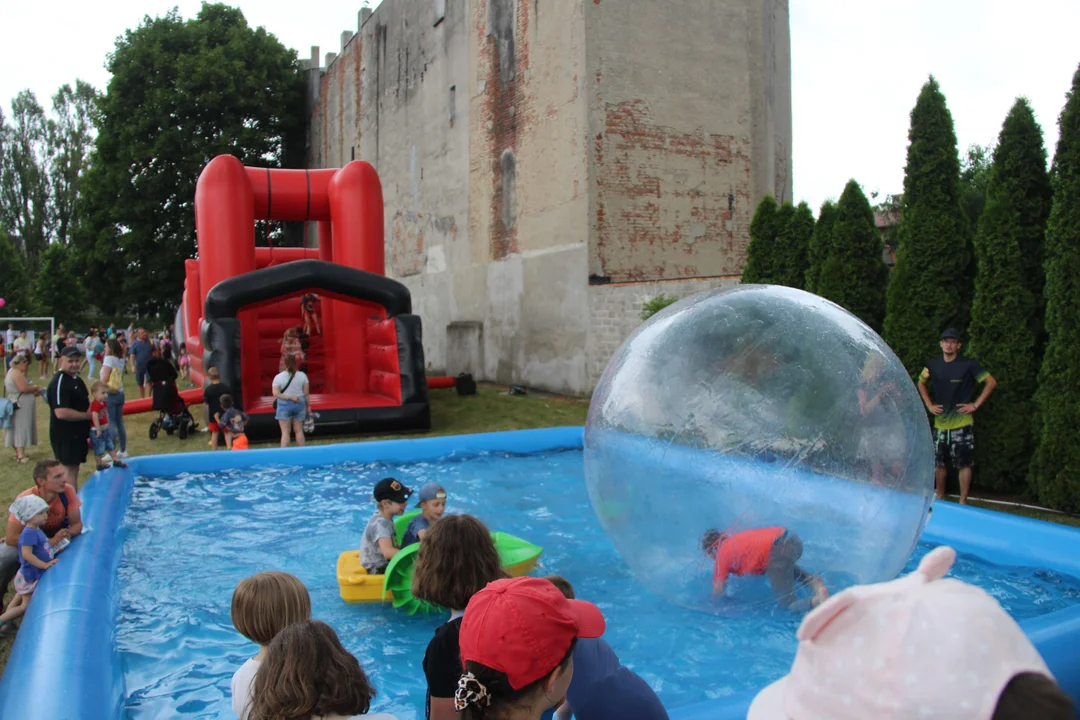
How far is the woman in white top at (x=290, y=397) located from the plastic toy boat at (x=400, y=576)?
5.00m

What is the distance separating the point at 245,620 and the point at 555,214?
13.5 metres

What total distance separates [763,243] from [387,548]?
7499 mm

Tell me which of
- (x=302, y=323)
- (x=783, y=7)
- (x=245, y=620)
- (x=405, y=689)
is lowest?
(x=405, y=689)

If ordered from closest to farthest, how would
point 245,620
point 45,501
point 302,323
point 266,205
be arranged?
point 245,620 → point 45,501 → point 266,205 → point 302,323

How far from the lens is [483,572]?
2816 millimetres

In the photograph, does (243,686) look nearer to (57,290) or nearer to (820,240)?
(820,240)

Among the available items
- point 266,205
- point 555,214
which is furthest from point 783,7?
point 266,205

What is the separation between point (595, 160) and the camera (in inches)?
572

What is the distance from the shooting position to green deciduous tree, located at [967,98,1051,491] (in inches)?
283

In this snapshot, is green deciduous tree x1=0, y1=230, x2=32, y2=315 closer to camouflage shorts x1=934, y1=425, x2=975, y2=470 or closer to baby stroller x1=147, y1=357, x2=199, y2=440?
baby stroller x1=147, y1=357, x2=199, y2=440

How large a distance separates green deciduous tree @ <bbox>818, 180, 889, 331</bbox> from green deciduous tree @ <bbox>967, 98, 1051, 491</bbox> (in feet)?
4.80

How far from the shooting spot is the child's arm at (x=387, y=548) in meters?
4.74

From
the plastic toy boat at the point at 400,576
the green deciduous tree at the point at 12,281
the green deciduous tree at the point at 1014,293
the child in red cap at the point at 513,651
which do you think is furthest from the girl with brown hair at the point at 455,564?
the green deciduous tree at the point at 12,281

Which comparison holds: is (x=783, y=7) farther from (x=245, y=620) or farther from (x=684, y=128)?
(x=245, y=620)
